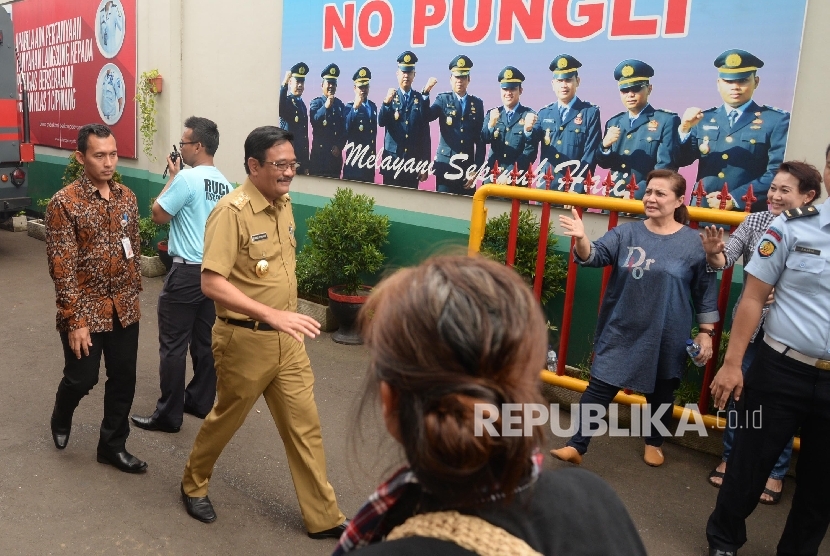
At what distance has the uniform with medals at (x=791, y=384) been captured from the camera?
289cm

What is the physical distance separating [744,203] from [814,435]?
2.08 meters

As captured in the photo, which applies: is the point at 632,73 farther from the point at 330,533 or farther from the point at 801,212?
the point at 330,533

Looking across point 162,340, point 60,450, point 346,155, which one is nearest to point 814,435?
point 162,340

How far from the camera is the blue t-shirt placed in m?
4.58

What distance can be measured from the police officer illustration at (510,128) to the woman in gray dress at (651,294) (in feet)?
5.90

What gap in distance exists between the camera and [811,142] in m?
4.47

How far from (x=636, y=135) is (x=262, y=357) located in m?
3.25

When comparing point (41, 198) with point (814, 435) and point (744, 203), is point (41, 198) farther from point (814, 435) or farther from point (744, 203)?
point (814, 435)

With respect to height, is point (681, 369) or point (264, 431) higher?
point (681, 369)

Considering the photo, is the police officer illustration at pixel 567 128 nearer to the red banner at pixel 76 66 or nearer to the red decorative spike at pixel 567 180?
the red decorative spike at pixel 567 180

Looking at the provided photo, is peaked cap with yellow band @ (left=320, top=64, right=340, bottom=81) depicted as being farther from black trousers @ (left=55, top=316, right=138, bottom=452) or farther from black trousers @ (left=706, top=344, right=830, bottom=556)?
black trousers @ (left=706, top=344, right=830, bottom=556)

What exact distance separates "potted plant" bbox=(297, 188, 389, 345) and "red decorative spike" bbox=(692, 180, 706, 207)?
9.26 ft

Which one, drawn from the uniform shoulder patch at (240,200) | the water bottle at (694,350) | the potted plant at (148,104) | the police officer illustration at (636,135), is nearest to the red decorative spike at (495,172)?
the police officer illustration at (636,135)

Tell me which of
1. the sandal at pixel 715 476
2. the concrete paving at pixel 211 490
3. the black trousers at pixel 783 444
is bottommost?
the concrete paving at pixel 211 490
